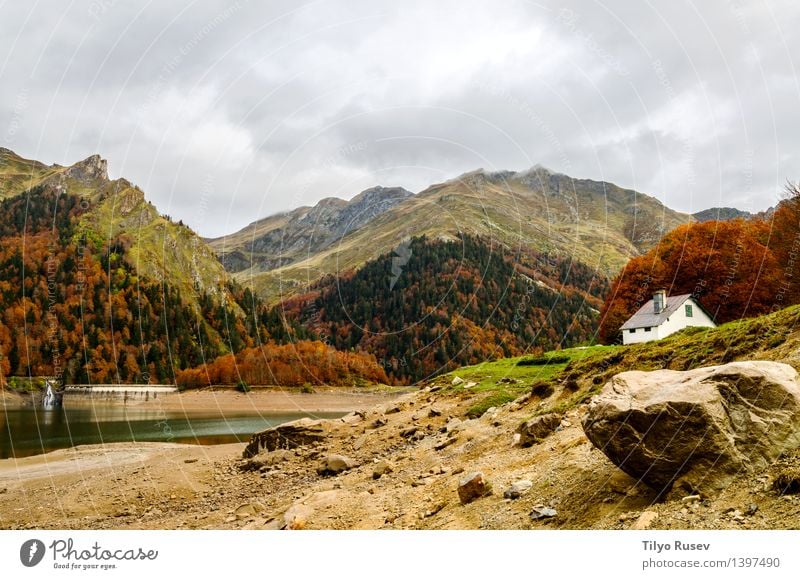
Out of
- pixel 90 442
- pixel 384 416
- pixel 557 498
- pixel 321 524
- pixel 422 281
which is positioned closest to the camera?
pixel 557 498

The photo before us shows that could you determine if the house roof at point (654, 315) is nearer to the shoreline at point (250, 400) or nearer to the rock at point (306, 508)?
the rock at point (306, 508)

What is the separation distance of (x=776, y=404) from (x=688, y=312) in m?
34.0

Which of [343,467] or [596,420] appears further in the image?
[343,467]

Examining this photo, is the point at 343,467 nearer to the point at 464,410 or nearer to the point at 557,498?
the point at 464,410

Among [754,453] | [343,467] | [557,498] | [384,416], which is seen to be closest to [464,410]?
[384,416]

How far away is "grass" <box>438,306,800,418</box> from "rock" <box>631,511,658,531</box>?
454cm

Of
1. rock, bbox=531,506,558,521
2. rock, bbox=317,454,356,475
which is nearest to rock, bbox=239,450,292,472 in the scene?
rock, bbox=317,454,356,475

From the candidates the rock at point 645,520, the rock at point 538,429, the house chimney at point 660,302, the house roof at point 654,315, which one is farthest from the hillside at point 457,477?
the house chimney at point 660,302

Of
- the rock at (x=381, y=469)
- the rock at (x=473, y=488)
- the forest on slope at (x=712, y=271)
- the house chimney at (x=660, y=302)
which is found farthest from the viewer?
the house chimney at (x=660, y=302)

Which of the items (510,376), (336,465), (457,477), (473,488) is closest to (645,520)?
(473,488)

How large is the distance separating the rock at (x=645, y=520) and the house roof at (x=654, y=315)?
105ft

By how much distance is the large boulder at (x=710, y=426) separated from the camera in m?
7.29

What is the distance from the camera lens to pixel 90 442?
44.4 m

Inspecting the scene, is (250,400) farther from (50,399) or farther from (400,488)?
(400,488)
